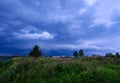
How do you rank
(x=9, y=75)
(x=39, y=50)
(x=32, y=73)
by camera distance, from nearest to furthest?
1. (x=32, y=73)
2. (x=9, y=75)
3. (x=39, y=50)

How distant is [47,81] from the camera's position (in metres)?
13.1

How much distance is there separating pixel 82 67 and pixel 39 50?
2411 cm

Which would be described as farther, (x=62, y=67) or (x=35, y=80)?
(x=62, y=67)

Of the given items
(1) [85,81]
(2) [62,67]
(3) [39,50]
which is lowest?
(1) [85,81]

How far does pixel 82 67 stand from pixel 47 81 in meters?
3.43

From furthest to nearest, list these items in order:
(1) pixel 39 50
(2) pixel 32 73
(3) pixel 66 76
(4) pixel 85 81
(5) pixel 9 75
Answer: (1) pixel 39 50 → (5) pixel 9 75 → (2) pixel 32 73 → (3) pixel 66 76 → (4) pixel 85 81

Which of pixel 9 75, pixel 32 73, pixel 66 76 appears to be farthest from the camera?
pixel 9 75

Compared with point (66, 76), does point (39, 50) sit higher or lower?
higher

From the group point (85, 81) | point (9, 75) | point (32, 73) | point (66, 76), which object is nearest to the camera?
point (85, 81)

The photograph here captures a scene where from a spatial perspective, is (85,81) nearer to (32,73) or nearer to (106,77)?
(106,77)

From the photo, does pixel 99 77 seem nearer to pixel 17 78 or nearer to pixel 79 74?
pixel 79 74

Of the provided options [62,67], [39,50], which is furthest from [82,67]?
[39,50]

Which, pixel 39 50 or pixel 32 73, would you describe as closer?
pixel 32 73

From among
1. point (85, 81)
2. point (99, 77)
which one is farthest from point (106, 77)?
point (85, 81)
